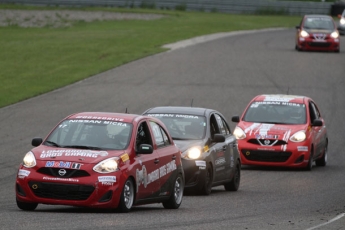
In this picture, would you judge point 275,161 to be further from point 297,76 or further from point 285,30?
point 285,30

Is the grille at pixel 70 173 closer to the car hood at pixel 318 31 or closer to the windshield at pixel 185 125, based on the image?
the windshield at pixel 185 125

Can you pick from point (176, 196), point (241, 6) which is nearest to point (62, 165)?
point (176, 196)

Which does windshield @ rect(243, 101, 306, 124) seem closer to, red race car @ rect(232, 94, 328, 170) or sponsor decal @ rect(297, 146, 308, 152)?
red race car @ rect(232, 94, 328, 170)

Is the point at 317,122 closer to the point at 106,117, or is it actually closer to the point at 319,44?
the point at 106,117

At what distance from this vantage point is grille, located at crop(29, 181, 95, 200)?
38.4 ft

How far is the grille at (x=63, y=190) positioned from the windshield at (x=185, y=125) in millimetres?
4426

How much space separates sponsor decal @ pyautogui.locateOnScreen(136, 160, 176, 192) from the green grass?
1421 cm

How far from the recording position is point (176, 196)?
1362 cm

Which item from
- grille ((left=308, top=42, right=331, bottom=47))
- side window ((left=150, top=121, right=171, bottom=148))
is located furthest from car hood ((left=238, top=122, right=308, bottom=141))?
grille ((left=308, top=42, right=331, bottom=47))

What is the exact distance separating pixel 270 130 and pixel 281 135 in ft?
0.81

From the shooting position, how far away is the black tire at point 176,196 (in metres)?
13.4

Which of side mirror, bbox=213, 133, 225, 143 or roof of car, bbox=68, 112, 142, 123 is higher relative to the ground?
roof of car, bbox=68, 112, 142, 123

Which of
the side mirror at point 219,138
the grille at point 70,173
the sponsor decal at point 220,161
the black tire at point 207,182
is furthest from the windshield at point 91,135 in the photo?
the sponsor decal at point 220,161

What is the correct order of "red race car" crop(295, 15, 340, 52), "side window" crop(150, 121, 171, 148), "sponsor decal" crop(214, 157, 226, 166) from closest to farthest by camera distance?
"side window" crop(150, 121, 171, 148) < "sponsor decal" crop(214, 157, 226, 166) < "red race car" crop(295, 15, 340, 52)
